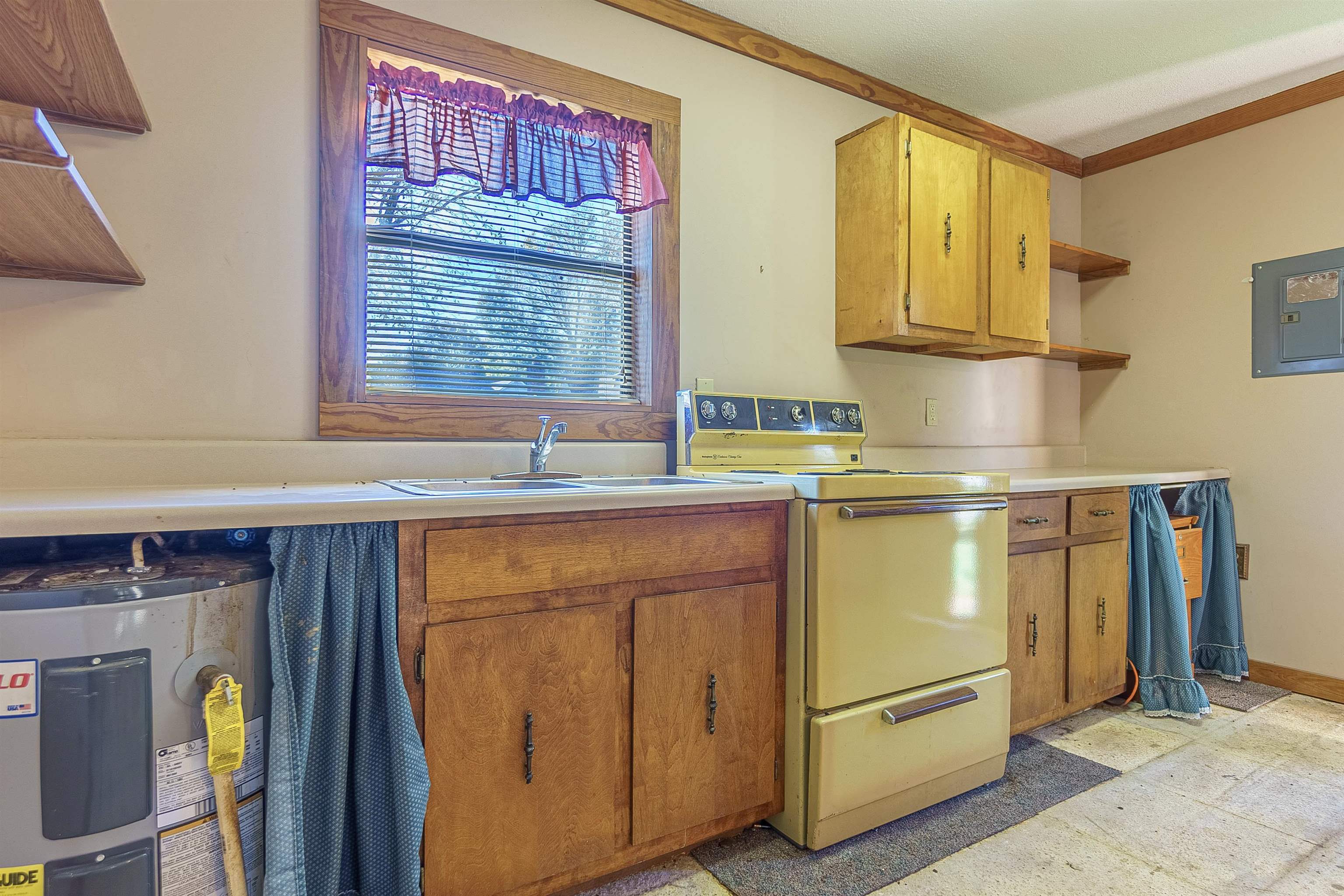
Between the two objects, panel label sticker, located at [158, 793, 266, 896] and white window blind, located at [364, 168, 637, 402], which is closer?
panel label sticker, located at [158, 793, 266, 896]

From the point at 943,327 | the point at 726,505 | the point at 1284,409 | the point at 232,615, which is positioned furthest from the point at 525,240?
the point at 1284,409

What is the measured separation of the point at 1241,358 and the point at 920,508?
2.30 m

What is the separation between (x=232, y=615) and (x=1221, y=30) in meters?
3.47

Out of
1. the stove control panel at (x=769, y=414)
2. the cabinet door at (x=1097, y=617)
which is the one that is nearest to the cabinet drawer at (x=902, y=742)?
the cabinet door at (x=1097, y=617)

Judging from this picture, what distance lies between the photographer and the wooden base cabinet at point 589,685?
1.26 meters

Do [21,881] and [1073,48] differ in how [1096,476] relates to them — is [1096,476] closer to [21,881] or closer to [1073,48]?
[1073,48]

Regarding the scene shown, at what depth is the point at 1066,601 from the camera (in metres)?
2.33

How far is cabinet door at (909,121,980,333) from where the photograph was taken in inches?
97.3

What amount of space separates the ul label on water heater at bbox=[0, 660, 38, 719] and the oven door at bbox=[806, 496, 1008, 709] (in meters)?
1.41

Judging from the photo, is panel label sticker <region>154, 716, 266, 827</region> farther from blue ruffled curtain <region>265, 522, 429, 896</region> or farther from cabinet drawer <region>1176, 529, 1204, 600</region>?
cabinet drawer <region>1176, 529, 1204, 600</region>

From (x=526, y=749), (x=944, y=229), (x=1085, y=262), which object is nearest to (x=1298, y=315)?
(x=1085, y=262)

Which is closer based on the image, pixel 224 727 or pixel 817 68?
pixel 224 727

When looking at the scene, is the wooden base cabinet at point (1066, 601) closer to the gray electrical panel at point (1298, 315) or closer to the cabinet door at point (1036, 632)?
the cabinet door at point (1036, 632)

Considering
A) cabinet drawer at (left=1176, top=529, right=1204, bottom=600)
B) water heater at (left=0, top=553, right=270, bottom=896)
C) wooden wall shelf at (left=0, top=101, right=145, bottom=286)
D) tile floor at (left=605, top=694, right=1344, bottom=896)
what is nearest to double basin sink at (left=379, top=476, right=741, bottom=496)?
water heater at (left=0, top=553, right=270, bottom=896)
